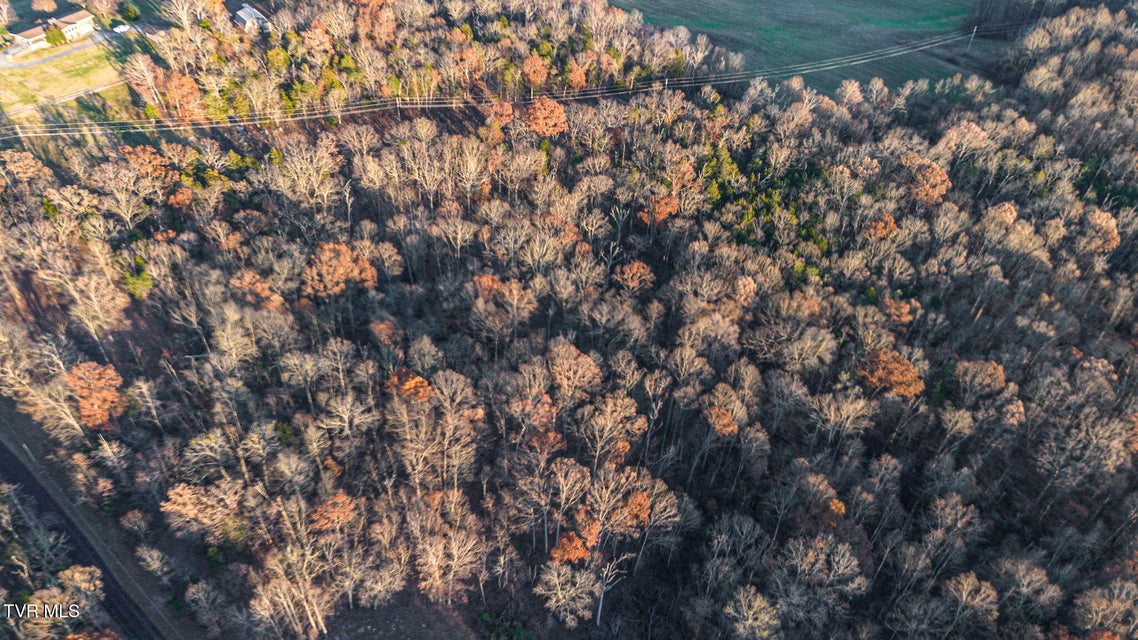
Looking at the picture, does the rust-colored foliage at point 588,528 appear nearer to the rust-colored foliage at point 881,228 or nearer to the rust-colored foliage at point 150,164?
the rust-colored foliage at point 881,228

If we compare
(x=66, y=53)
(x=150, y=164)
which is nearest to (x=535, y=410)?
(x=150, y=164)

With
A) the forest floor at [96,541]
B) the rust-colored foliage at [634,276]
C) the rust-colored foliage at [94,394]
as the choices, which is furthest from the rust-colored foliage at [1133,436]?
the rust-colored foliage at [94,394]

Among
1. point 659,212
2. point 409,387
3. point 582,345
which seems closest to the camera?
point 409,387

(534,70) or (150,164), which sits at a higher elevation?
(534,70)

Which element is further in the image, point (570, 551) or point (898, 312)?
point (898, 312)

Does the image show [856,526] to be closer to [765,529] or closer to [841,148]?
[765,529]

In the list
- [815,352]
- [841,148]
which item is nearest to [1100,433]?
[815,352]

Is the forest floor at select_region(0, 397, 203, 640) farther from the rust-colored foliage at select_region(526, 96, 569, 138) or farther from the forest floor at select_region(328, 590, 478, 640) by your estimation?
the rust-colored foliage at select_region(526, 96, 569, 138)

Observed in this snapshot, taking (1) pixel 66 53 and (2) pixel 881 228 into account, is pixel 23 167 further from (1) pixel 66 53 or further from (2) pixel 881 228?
(2) pixel 881 228

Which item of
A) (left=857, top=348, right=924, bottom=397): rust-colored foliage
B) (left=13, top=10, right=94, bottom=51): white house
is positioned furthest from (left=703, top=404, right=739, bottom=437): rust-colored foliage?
(left=13, top=10, right=94, bottom=51): white house
